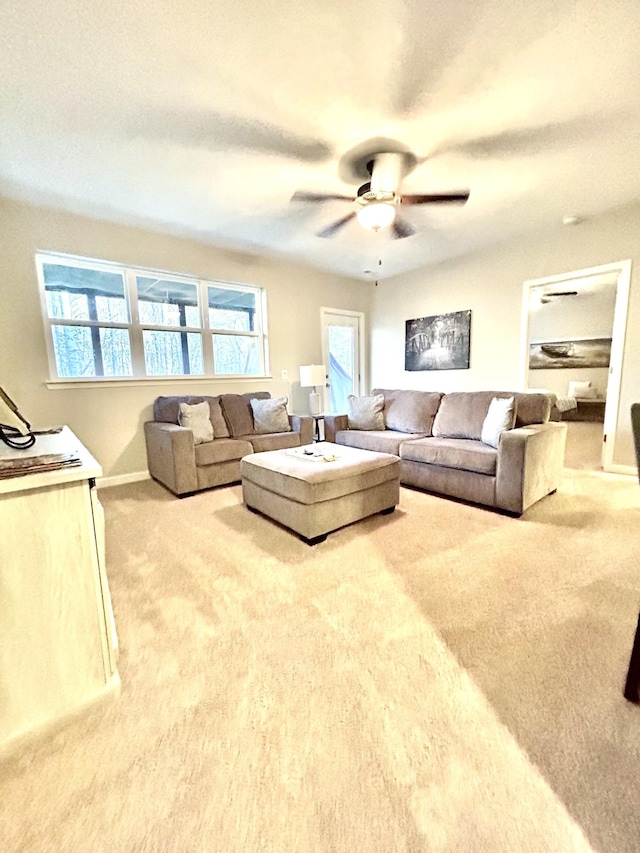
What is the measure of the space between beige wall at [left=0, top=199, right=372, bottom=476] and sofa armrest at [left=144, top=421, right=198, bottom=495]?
1.90ft

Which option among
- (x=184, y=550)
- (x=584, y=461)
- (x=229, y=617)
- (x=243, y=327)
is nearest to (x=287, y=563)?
(x=229, y=617)

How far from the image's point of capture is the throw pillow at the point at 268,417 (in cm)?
404

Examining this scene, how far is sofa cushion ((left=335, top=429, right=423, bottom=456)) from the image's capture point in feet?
11.4

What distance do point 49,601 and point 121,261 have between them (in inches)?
137

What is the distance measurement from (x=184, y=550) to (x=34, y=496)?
136cm

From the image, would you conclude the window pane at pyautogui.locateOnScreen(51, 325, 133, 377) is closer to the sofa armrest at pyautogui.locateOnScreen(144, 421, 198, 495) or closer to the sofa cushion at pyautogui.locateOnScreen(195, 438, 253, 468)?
the sofa armrest at pyautogui.locateOnScreen(144, 421, 198, 495)

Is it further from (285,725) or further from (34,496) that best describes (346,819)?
(34,496)

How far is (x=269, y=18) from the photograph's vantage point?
4.88ft

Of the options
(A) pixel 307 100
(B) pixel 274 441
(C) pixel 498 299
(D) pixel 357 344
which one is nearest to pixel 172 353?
(B) pixel 274 441

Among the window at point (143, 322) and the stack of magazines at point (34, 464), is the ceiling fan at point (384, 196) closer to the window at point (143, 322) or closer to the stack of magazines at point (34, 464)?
the window at point (143, 322)

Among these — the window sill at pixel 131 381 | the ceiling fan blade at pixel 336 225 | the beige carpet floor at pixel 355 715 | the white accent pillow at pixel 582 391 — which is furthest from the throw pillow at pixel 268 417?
the white accent pillow at pixel 582 391

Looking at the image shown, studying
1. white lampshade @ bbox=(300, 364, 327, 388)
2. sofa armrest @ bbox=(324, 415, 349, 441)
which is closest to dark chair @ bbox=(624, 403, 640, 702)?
sofa armrest @ bbox=(324, 415, 349, 441)

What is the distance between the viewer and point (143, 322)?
3.77 metres

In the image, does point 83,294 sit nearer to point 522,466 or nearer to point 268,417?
point 268,417
